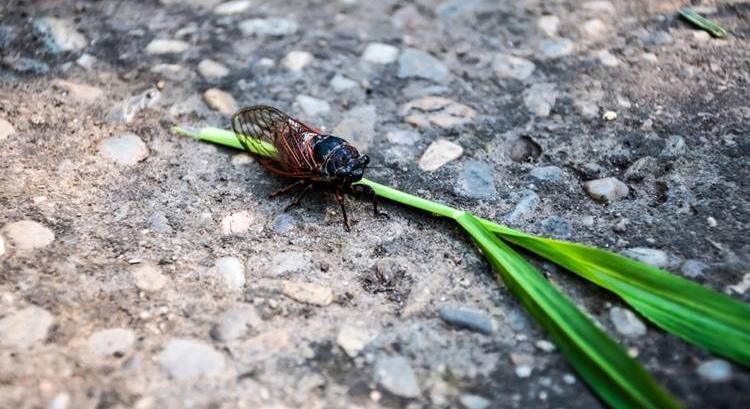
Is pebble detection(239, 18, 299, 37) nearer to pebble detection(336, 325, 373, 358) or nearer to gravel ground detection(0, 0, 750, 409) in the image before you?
gravel ground detection(0, 0, 750, 409)

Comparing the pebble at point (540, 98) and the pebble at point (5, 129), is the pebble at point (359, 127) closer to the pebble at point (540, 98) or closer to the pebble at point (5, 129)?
the pebble at point (540, 98)

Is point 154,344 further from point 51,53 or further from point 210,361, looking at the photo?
point 51,53

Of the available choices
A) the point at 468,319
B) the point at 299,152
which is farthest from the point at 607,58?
the point at 468,319

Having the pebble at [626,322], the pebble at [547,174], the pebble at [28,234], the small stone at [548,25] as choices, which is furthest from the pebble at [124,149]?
the small stone at [548,25]

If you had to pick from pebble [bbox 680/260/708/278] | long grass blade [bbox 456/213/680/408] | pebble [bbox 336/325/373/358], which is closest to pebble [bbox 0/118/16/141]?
pebble [bbox 336/325/373/358]

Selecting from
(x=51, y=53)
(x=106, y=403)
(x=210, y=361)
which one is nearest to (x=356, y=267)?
(x=210, y=361)

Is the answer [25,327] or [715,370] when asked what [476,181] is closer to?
[715,370]
